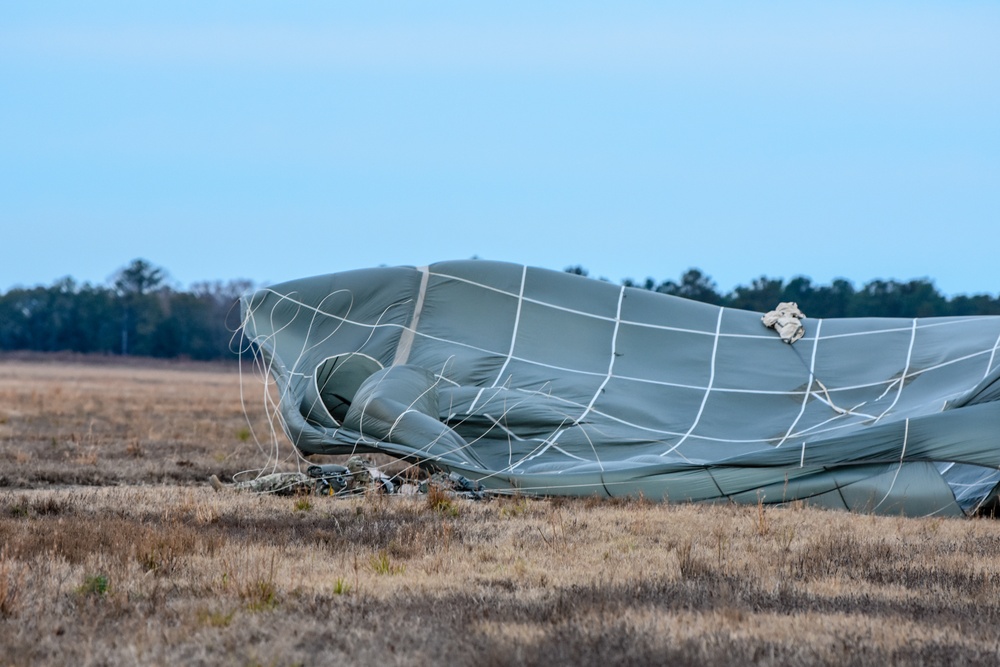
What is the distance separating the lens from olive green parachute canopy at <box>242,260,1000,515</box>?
9.38 m

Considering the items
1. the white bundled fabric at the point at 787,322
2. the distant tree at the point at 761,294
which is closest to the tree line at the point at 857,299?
the distant tree at the point at 761,294

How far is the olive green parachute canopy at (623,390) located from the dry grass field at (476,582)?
593 mm

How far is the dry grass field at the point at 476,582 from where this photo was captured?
457 cm

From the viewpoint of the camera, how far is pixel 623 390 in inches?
450

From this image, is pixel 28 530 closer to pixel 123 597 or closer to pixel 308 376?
pixel 123 597

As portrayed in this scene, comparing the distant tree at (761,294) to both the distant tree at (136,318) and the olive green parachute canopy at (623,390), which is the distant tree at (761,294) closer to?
the olive green parachute canopy at (623,390)

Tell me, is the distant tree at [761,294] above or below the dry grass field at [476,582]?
above

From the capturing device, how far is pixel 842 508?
30.7 ft

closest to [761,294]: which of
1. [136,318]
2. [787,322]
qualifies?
[787,322]

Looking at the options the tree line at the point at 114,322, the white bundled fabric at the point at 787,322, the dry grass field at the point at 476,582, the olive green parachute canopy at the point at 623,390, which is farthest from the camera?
the tree line at the point at 114,322

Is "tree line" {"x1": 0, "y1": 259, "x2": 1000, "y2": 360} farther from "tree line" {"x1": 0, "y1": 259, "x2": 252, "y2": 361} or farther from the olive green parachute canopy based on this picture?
the olive green parachute canopy

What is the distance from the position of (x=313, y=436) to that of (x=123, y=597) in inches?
203

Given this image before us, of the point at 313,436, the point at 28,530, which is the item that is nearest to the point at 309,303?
the point at 313,436

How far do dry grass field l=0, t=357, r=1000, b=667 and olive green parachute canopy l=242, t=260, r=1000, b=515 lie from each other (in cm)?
59
